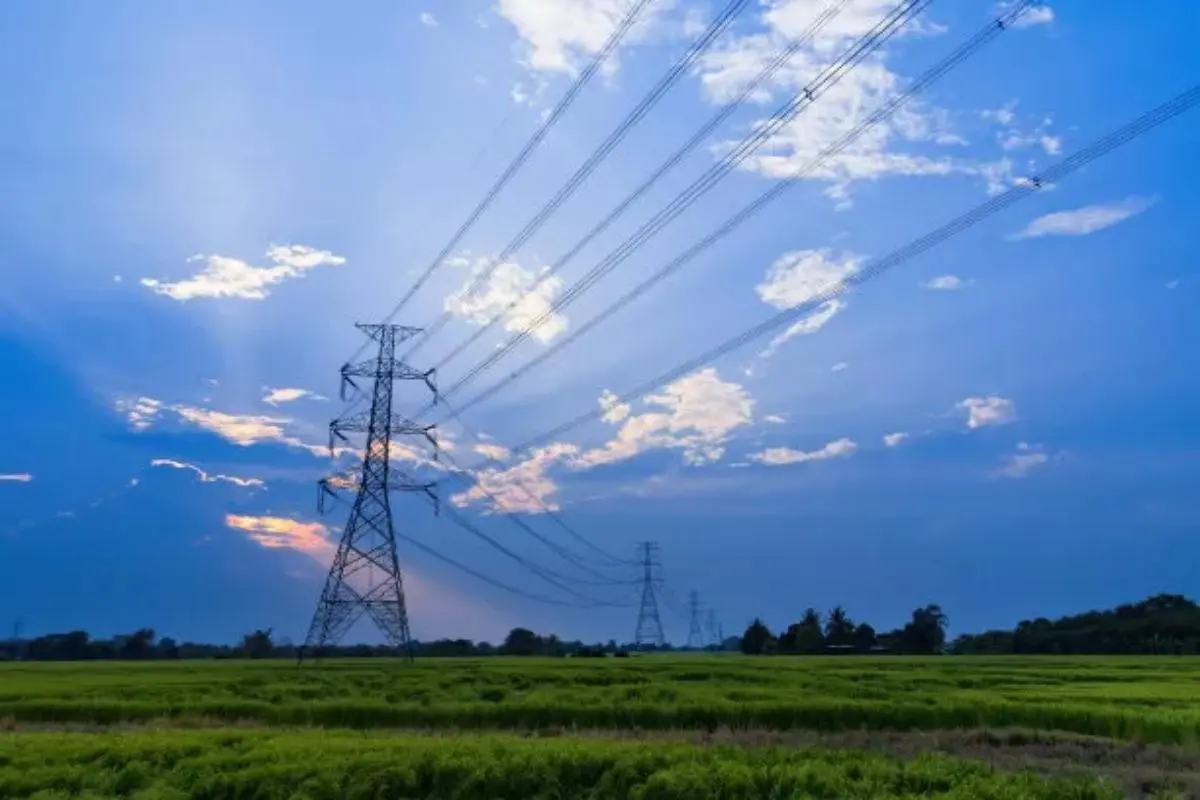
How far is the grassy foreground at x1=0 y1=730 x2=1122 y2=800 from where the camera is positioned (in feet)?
65.1

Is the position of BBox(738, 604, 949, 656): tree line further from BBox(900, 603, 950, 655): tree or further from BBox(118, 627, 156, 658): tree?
BBox(118, 627, 156, 658): tree

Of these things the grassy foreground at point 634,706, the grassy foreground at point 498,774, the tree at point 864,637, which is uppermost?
the tree at point 864,637

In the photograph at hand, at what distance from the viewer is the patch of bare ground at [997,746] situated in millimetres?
23500

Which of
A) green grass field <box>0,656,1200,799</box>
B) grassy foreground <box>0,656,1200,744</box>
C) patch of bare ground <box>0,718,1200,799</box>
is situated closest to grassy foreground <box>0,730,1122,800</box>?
green grass field <box>0,656,1200,799</box>

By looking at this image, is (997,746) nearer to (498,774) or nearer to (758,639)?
(498,774)

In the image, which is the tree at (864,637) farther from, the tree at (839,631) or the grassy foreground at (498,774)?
the grassy foreground at (498,774)

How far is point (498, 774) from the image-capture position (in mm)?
21375

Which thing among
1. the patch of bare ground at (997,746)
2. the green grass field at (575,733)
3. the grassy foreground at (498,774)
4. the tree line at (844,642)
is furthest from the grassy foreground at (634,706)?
the tree line at (844,642)

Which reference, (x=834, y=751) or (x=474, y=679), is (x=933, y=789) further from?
(x=474, y=679)

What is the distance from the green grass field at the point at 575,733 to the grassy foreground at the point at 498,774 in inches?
1.9

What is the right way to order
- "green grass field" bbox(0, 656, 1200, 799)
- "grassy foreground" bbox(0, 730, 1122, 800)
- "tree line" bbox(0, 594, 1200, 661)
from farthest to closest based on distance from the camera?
"tree line" bbox(0, 594, 1200, 661) → "green grass field" bbox(0, 656, 1200, 799) → "grassy foreground" bbox(0, 730, 1122, 800)

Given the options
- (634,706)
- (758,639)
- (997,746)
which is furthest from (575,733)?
(758,639)

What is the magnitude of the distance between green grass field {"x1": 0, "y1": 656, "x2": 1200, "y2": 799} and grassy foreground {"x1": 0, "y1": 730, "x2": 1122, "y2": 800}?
0.05m

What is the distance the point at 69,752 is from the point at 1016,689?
135ft
